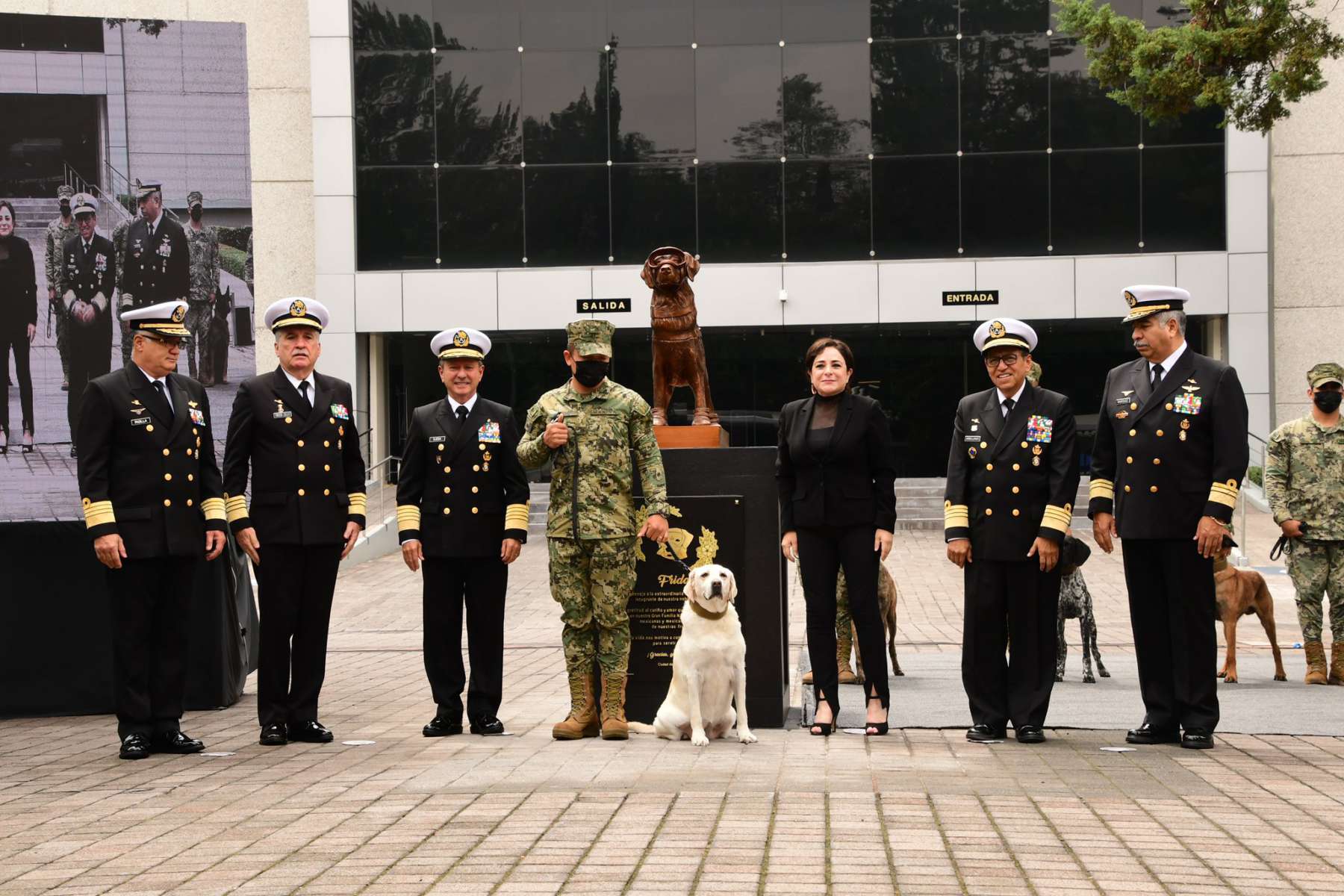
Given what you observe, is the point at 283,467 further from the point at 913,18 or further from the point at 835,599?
the point at 913,18

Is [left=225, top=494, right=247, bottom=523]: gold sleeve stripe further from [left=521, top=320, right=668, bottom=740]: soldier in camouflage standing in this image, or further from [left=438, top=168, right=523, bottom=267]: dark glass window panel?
[left=438, top=168, right=523, bottom=267]: dark glass window panel

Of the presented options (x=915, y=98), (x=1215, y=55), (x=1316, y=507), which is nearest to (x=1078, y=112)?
(x=915, y=98)

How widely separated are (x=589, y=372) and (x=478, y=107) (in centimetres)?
2341

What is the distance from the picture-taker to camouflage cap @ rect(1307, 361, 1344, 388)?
10469mm

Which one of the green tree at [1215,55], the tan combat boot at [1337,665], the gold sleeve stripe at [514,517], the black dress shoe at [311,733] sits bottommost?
the tan combat boot at [1337,665]

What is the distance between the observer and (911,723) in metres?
8.40

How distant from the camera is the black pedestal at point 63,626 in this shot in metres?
9.24

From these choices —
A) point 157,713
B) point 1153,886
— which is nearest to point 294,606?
point 157,713

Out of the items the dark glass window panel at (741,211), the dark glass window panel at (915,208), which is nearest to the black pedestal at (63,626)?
the dark glass window panel at (741,211)

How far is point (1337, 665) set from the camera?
1020 cm

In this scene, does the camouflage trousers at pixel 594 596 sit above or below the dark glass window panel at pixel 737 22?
below

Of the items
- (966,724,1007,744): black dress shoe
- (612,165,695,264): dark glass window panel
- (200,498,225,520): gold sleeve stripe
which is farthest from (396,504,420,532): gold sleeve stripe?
(612,165,695,264): dark glass window panel

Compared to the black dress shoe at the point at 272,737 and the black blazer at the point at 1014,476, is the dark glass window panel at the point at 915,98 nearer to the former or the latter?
the black blazer at the point at 1014,476

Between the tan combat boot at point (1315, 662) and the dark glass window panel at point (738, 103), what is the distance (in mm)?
21058
